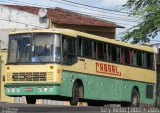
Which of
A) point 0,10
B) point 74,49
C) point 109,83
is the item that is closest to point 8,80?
point 74,49

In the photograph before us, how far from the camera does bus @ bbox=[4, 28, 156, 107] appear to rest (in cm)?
2380

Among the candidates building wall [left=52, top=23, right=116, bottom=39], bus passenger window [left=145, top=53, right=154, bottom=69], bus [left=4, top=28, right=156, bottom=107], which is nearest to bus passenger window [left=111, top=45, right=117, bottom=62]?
bus [left=4, top=28, right=156, bottom=107]

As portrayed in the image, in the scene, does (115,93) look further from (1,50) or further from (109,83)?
(1,50)

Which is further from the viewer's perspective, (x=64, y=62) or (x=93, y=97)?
(x=93, y=97)

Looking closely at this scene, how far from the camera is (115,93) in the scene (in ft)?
93.8

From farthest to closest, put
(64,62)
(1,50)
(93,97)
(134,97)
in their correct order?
(1,50) < (134,97) < (93,97) < (64,62)

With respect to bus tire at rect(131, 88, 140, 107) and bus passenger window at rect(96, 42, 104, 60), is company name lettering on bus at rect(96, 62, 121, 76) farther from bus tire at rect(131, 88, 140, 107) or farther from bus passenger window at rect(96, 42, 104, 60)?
bus tire at rect(131, 88, 140, 107)

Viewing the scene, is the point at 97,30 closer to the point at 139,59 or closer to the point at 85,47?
the point at 139,59

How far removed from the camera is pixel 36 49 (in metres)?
23.9

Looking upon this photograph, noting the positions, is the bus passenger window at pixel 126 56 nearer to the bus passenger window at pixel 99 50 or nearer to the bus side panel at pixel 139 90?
the bus side panel at pixel 139 90

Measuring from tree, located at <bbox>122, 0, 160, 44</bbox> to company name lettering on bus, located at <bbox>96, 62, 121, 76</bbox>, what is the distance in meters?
4.09

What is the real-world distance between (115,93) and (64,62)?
17.6ft

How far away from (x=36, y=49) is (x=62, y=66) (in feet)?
4.04

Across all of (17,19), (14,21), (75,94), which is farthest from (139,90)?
(14,21)
